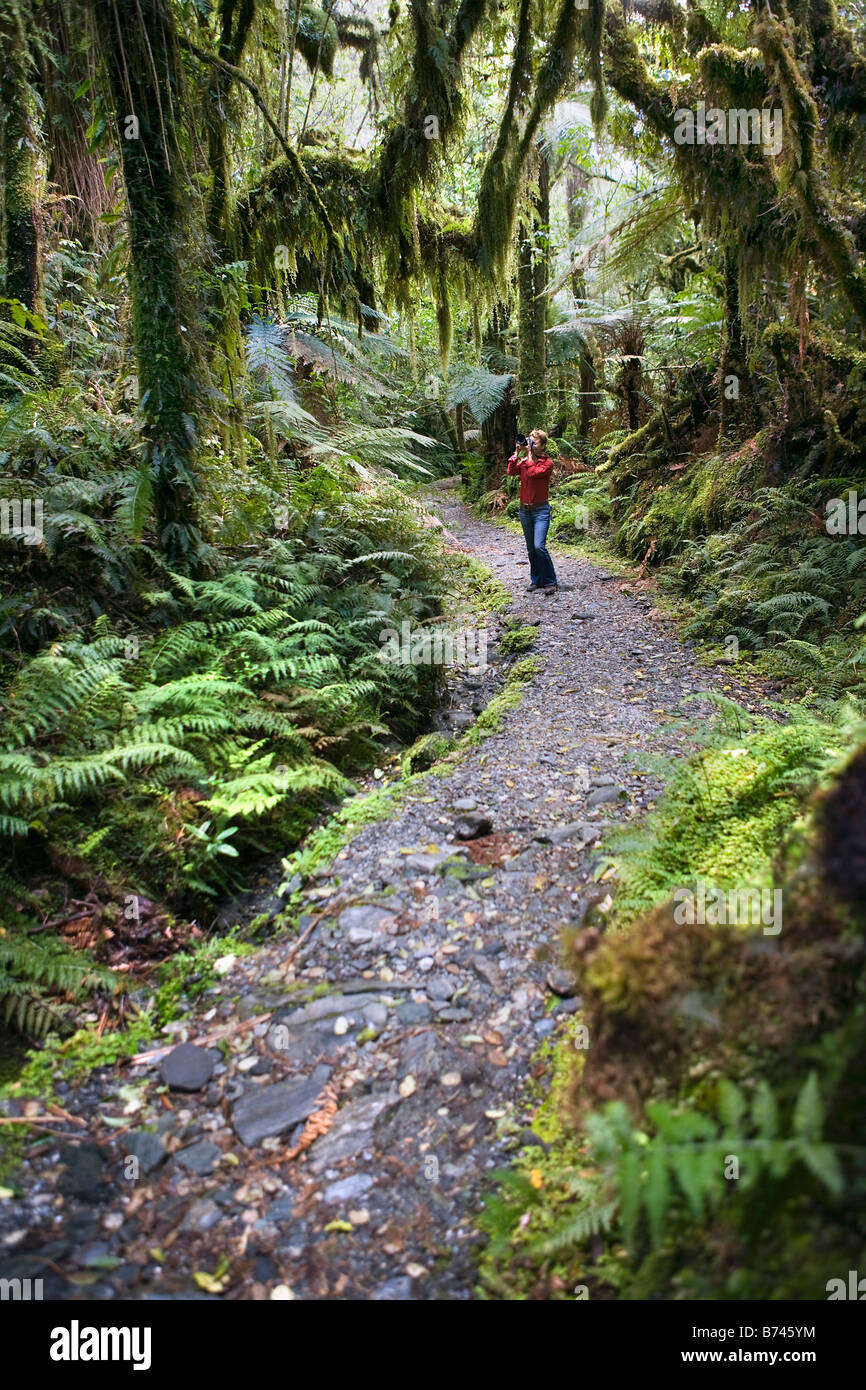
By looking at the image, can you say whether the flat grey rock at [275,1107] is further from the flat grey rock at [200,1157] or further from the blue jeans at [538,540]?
the blue jeans at [538,540]

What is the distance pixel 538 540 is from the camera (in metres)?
8.94

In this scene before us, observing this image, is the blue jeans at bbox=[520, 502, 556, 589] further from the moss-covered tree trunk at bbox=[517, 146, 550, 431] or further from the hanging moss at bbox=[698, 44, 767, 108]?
the moss-covered tree trunk at bbox=[517, 146, 550, 431]

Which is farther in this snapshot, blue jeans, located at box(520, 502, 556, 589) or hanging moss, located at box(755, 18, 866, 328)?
blue jeans, located at box(520, 502, 556, 589)

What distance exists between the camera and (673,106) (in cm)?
682

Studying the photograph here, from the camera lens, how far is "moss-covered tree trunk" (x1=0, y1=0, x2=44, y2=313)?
6254 millimetres

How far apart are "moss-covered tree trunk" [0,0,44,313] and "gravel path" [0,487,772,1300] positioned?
19.9ft

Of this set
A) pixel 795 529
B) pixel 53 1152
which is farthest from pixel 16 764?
pixel 795 529

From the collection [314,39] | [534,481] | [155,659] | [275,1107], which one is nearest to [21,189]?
[155,659]

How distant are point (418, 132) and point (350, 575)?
13.1 ft

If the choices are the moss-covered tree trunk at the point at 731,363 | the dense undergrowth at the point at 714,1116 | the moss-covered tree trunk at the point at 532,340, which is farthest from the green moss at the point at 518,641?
the moss-covered tree trunk at the point at 532,340

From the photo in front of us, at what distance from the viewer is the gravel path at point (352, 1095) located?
80.4 inches

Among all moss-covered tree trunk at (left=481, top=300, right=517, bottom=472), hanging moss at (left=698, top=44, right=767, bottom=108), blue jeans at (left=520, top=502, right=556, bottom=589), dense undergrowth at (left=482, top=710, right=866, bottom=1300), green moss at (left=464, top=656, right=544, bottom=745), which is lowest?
dense undergrowth at (left=482, top=710, right=866, bottom=1300)

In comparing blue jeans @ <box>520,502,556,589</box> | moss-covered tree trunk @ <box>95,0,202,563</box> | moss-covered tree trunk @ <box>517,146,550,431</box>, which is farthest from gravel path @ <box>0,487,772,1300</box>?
moss-covered tree trunk @ <box>517,146,550,431</box>

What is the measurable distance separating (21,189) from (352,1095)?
781cm
